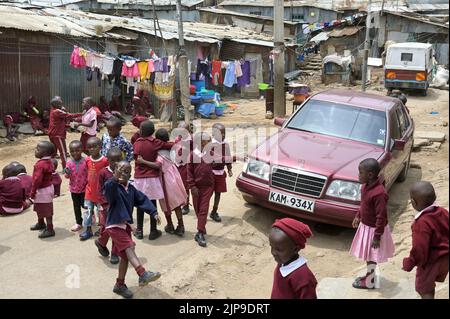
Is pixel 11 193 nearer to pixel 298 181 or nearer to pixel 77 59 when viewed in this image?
pixel 298 181

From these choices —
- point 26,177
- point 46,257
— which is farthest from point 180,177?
point 26,177

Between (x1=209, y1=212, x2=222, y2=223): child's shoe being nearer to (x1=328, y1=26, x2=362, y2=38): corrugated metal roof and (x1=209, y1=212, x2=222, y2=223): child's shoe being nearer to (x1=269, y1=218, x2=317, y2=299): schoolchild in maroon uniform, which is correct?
(x1=269, y1=218, x2=317, y2=299): schoolchild in maroon uniform

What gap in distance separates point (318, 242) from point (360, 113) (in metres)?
2.19

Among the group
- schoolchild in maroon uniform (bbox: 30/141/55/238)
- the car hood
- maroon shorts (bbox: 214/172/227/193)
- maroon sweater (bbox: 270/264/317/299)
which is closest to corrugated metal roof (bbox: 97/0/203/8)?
the car hood

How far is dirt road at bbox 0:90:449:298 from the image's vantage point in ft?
14.5

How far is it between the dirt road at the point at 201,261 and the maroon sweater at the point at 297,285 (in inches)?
43.1

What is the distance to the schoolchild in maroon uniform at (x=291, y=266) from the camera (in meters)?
2.79

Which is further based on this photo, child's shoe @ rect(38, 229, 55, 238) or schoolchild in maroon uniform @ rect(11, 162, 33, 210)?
schoolchild in maroon uniform @ rect(11, 162, 33, 210)

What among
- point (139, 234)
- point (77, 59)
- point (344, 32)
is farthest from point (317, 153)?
point (344, 32)

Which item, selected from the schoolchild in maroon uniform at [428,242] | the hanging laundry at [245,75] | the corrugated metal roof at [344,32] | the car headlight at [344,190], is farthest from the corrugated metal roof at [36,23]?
the corrugated metal roof at [344,32]

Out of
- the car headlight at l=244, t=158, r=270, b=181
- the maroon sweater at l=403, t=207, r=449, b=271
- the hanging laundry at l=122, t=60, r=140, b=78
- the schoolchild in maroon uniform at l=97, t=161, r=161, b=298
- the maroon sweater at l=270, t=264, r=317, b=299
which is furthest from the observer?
the hanging laundry at l=122, t=60, r=140, b=78

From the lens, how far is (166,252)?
531 centimetres

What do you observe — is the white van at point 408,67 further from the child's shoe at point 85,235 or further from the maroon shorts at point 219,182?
the child's shoe at point 85,235

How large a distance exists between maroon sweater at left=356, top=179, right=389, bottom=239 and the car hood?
1251 mm
